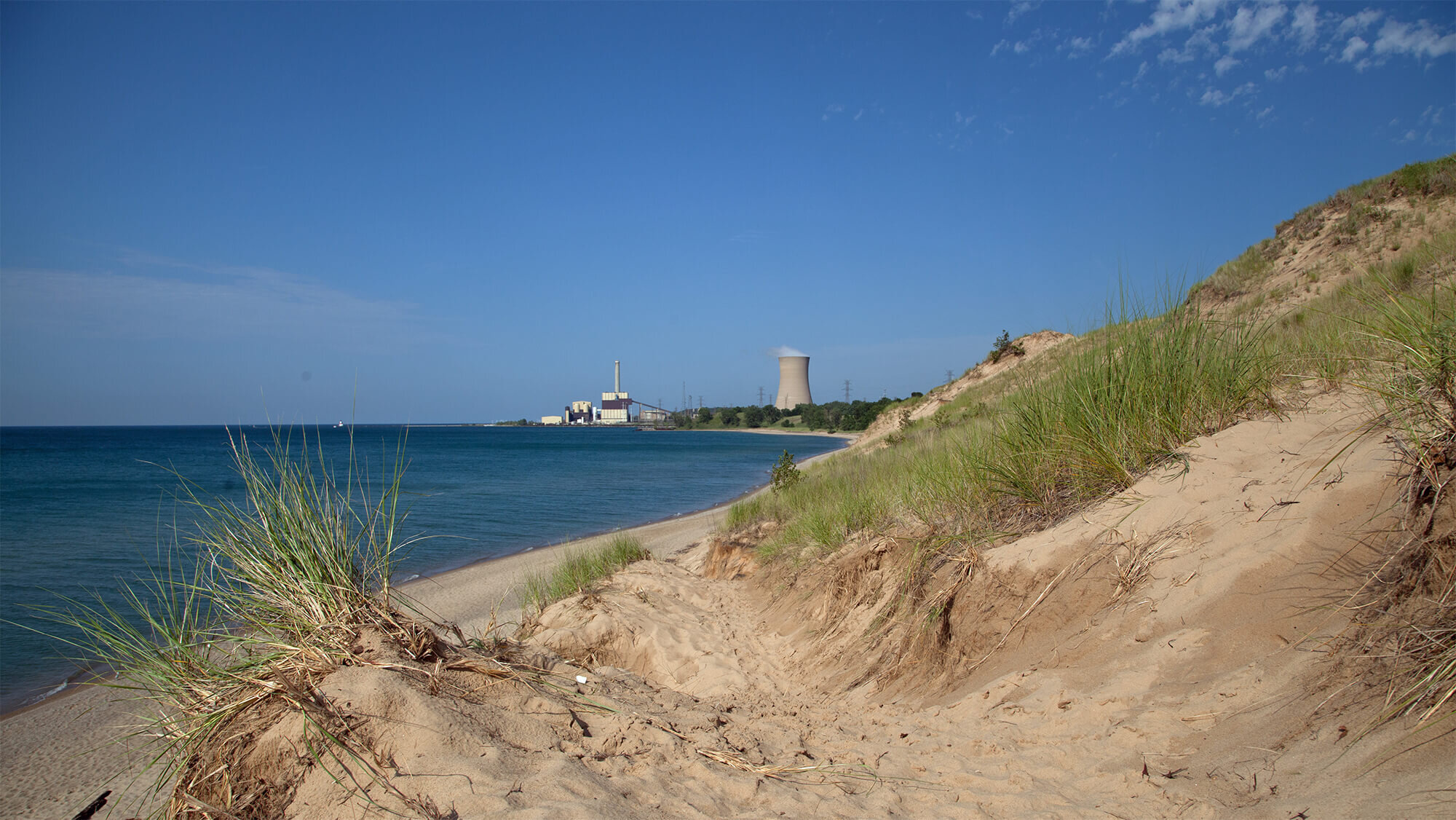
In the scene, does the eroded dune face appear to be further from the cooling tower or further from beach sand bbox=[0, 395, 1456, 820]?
the cooling tower

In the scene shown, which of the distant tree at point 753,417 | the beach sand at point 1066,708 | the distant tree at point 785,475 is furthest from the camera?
the distant tree at point 753,417

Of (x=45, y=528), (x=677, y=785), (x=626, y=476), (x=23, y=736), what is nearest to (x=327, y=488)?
(x=677, y=785)

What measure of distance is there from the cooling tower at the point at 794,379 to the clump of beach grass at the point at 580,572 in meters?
78.5

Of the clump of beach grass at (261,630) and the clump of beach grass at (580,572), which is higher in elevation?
the clump of beach grass at (261,630)

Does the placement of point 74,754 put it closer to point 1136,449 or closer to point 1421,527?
point 1136,449

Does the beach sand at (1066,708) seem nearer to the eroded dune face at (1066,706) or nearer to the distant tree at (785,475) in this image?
the eroded dune face at (1066,706)

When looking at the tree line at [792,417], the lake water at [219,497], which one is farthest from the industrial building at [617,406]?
the lake water at [219,497]

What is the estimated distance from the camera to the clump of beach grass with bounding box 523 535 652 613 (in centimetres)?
877

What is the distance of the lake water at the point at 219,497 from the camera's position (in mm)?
10805

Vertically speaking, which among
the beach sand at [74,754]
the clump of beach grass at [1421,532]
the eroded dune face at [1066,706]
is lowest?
the beach sand at [74,754]

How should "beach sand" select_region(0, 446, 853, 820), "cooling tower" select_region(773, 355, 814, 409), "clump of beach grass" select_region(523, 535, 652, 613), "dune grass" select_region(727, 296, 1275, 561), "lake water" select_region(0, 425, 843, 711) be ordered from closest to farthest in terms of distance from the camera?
"dune grass" select_region(727, 296, 1275, 561), "beach sand" select_region(0, 446, 853, 820), "clump of beach grass" select_region(523, 535, 652, 613), "lake water" select_region(0, 425, 843, 711), "cooling tower" select_region(773, 355, 814, 409)

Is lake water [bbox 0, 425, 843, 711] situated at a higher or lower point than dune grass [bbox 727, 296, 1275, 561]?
lower

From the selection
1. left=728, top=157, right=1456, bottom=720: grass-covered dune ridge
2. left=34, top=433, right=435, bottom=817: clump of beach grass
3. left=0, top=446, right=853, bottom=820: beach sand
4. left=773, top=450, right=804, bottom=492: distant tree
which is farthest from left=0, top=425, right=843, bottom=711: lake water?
left=773, top=450, right=804, bottom=492: distant tree

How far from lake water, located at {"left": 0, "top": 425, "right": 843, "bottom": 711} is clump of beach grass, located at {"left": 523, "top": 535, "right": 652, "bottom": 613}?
55.5 inches
